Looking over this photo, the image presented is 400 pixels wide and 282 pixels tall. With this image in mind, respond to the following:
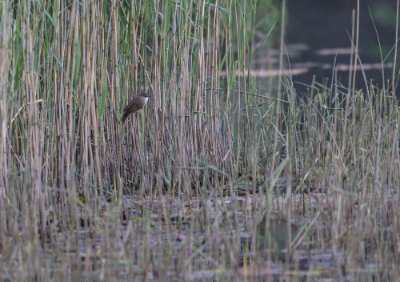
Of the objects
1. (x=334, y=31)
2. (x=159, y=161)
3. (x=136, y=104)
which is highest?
(x=334, y=31)

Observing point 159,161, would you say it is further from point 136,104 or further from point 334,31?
point 334,31

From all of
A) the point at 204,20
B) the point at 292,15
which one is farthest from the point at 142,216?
the point at 292,15

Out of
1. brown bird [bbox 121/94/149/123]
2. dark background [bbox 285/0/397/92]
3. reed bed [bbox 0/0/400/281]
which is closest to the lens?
reed bed [bbox 0/0/400/281]

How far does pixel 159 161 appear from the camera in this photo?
523cm

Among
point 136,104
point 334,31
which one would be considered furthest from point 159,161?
point 334,31

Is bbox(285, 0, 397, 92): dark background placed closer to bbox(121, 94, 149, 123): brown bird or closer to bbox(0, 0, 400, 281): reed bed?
bbox(0, 0, 400, 281): reed bed

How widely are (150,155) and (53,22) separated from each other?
91 centimetres

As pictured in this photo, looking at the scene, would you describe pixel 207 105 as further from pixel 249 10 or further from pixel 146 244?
pixel 146 244

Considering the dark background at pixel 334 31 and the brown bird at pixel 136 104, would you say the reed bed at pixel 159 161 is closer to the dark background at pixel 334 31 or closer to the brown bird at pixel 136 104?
the brown bird at pixel 136 104

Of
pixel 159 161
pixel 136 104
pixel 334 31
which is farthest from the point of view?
pixel 334 31

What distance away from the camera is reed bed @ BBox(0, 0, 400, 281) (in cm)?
392

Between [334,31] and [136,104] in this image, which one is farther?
[334,31]

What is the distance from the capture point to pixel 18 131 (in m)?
4.94

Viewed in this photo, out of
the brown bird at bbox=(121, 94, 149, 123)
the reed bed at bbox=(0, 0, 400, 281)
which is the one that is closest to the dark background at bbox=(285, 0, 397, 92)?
the reed bed at bbox=(0, 0, 400, 281)
